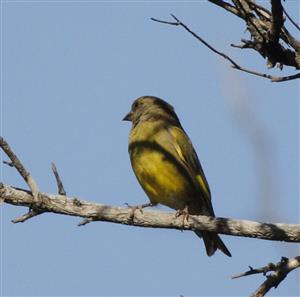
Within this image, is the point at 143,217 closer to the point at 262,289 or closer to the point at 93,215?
the point at 93,215

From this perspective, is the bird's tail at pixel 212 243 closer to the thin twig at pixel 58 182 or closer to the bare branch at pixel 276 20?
the thin twig at pixel 58 182

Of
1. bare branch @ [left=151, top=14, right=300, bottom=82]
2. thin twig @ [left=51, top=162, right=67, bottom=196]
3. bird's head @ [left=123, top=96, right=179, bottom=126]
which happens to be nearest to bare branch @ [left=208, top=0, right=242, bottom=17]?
bare branch @ [left=151, top=14, right=300, bottom=82]

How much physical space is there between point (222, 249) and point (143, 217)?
1722 millimetres

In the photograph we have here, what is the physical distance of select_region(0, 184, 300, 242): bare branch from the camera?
5.20 m

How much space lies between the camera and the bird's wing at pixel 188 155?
7391 millimetres

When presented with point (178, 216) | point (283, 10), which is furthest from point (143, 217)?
point (283, 10)

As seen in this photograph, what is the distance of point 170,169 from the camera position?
7.10 m

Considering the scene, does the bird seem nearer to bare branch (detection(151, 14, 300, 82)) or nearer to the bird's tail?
the bird's tail

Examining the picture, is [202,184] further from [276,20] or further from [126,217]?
[276,20]

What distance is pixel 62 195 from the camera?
5328 millimetres

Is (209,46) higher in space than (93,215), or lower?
higher

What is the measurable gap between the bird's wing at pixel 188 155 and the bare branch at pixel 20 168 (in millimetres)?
2475

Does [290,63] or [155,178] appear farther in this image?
[155,178]

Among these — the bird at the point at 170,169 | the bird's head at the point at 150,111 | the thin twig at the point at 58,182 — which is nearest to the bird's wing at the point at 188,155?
the bird at the point at 170,169
